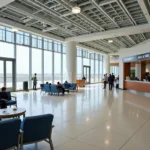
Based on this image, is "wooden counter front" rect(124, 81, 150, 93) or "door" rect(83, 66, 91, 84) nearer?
"wooden counter front" rect(124, 81, 150, 93)

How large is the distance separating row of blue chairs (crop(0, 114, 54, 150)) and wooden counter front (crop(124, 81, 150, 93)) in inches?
395

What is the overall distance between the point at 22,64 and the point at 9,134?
1126 centimetres

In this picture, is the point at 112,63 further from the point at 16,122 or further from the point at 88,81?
the point at 16,122

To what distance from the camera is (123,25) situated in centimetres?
1030

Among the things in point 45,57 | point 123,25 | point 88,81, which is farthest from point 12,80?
point 88,81

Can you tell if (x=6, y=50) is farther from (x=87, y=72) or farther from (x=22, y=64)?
(x=87, y=72)

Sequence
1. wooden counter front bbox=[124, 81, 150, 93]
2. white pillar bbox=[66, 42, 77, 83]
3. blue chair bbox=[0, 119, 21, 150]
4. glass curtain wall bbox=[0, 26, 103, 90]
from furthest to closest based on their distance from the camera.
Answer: white pillar bbox=[66, 42, 77, 83]
glass curtain wall bbox=[0, 26, 103, 90]
wooden counter front bbox=[124, 81, 150, 93]
blue chair bbox=[0, 119, 21, 150]

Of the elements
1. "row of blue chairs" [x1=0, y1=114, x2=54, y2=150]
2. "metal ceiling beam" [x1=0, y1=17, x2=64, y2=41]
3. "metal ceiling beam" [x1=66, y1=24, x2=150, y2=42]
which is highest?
"metal ceiling beam" [x1=0, y1=17, x2=64, y2=41]

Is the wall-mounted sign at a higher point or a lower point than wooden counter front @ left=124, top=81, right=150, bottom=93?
higher

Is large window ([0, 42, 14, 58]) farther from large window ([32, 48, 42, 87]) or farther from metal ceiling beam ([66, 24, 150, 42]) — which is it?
metal ceiling beam ([66, 24, 150, 42])

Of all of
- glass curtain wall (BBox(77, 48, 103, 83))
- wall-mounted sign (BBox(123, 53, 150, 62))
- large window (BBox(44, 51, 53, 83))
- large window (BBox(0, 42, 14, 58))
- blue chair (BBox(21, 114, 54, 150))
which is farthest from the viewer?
glass curtain wall (BBox(77, 48, 103, 83))

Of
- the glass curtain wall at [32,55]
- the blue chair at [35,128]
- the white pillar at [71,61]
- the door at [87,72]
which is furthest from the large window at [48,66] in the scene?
the blue chair at [35,128]

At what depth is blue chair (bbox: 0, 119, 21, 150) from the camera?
2.32 m

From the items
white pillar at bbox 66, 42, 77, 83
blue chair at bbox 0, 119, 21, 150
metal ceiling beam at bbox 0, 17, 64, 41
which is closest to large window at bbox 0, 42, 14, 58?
metal ceiling beam at bbox 0, 17, 64, 41
